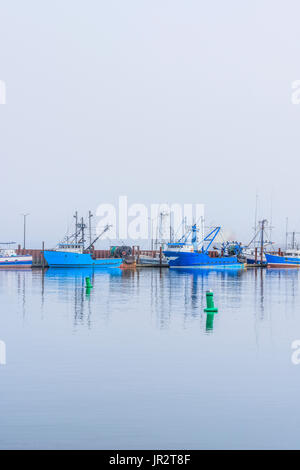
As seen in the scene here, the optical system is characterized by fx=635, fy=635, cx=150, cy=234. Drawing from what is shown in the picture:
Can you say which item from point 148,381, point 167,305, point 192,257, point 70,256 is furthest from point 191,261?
point 148,381

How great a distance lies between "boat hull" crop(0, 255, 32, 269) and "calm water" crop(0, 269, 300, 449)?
3653 inches

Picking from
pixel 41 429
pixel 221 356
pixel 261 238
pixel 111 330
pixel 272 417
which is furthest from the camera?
pixel 261 238

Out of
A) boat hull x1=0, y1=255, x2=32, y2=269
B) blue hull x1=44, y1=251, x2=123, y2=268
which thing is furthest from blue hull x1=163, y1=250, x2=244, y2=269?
boat hull x1=0, y1=255, x2=32, y2=269

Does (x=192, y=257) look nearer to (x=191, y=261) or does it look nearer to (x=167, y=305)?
(x=191, y=261)

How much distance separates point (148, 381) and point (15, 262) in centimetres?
11597

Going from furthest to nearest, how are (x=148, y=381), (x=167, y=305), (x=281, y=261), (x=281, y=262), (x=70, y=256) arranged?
1. (x=281, y=262)
2. (x=281, y=261)
3. (x=70, y=256)
4. (x=167, y=305)
5. (x=148, y=381)

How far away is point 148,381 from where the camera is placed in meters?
20.2

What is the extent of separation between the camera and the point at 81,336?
30203mm

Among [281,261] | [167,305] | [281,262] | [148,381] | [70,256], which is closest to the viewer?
[148,381]

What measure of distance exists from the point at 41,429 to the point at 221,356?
11565 mm

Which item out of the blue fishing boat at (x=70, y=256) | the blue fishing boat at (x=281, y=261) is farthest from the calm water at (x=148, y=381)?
the blue fishing boat at (x=281, y=261)

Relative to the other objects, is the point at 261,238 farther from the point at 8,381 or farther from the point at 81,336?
the point at 8,381

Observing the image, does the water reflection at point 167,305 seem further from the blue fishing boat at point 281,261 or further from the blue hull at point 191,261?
the blue fishing boat at point 281,261
